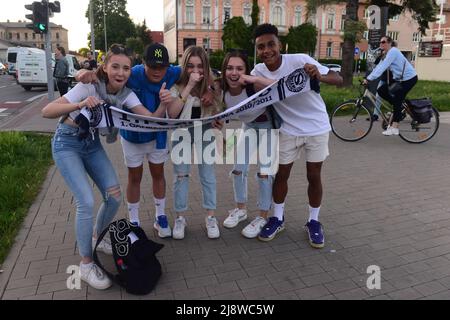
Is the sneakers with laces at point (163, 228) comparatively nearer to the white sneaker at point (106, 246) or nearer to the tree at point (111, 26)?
the white sneaker at point (106, 246)

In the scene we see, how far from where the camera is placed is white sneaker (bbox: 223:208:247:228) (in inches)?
162

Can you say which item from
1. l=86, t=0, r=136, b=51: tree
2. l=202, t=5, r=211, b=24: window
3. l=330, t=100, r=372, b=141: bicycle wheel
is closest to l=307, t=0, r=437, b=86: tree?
l=330, t=100, r=372, b=141: bicycle wheel

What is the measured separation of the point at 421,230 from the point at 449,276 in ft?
Answer: 2.96

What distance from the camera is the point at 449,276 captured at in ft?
10.4

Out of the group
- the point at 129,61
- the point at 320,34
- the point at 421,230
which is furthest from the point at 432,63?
the point at 320,34

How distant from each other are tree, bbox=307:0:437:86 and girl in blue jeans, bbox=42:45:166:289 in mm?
14745

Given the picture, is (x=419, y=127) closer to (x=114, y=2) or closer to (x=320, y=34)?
(x=320, y=34)

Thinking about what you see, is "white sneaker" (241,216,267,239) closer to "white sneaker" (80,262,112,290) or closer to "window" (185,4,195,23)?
"white sneaker" (80,262,112,290)

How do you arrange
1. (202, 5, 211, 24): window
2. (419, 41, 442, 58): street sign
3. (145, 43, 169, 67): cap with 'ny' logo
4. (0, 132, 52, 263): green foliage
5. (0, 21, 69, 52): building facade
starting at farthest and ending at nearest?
(0, 21, 69, 52): building facade → (202, 5, 211, 24): window → (419, 41, 442, 58): street sign → (0, 132, 52, 263): green foliage → (145, 43, 169, 67): cap with 'ny' logo

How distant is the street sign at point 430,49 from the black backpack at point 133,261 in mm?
28875

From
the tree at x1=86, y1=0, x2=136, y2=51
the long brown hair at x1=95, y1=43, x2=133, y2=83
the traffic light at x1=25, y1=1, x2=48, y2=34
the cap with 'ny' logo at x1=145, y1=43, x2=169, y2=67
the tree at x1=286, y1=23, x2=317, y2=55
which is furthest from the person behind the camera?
the tree at x1=86, y1=0, x2=136, y2=51

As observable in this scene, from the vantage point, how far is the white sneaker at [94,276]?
118 inches

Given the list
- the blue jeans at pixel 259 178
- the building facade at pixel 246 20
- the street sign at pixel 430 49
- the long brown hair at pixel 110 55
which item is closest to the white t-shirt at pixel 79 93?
the long brown hair at pixel 110 55

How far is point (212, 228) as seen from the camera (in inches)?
153
